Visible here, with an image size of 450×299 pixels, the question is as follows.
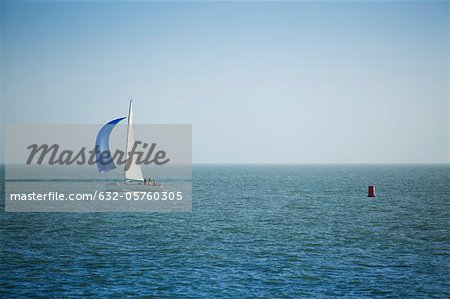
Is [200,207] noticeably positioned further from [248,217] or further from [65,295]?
[65,295]

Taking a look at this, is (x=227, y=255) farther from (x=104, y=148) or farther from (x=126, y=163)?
(x=126, y=163)

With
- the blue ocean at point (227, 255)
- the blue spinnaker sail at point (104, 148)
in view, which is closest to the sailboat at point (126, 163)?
the blue spinnaker sail at point (104, 148)

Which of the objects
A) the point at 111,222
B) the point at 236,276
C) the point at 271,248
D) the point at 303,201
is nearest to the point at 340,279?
the point at 236,276

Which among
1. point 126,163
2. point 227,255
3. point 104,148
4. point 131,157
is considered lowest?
point 227,255

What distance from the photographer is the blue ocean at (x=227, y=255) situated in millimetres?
23734

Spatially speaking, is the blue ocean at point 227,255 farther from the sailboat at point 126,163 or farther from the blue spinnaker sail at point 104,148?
the sailboat at point 126,163

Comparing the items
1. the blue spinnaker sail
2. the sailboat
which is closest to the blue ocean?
the blue spinnaker sail

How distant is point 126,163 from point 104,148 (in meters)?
4.18

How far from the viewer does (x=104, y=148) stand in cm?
6072

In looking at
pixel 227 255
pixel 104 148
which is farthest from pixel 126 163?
pixel 227 255

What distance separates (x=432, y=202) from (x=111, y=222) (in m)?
45.7

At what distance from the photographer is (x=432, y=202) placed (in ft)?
208

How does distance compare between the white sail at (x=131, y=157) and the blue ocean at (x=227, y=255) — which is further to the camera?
the white sail at (x=131, y=157)

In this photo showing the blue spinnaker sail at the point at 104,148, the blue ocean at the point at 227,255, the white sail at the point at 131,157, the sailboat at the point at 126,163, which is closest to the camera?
the blue ocean at the point at 227,255
